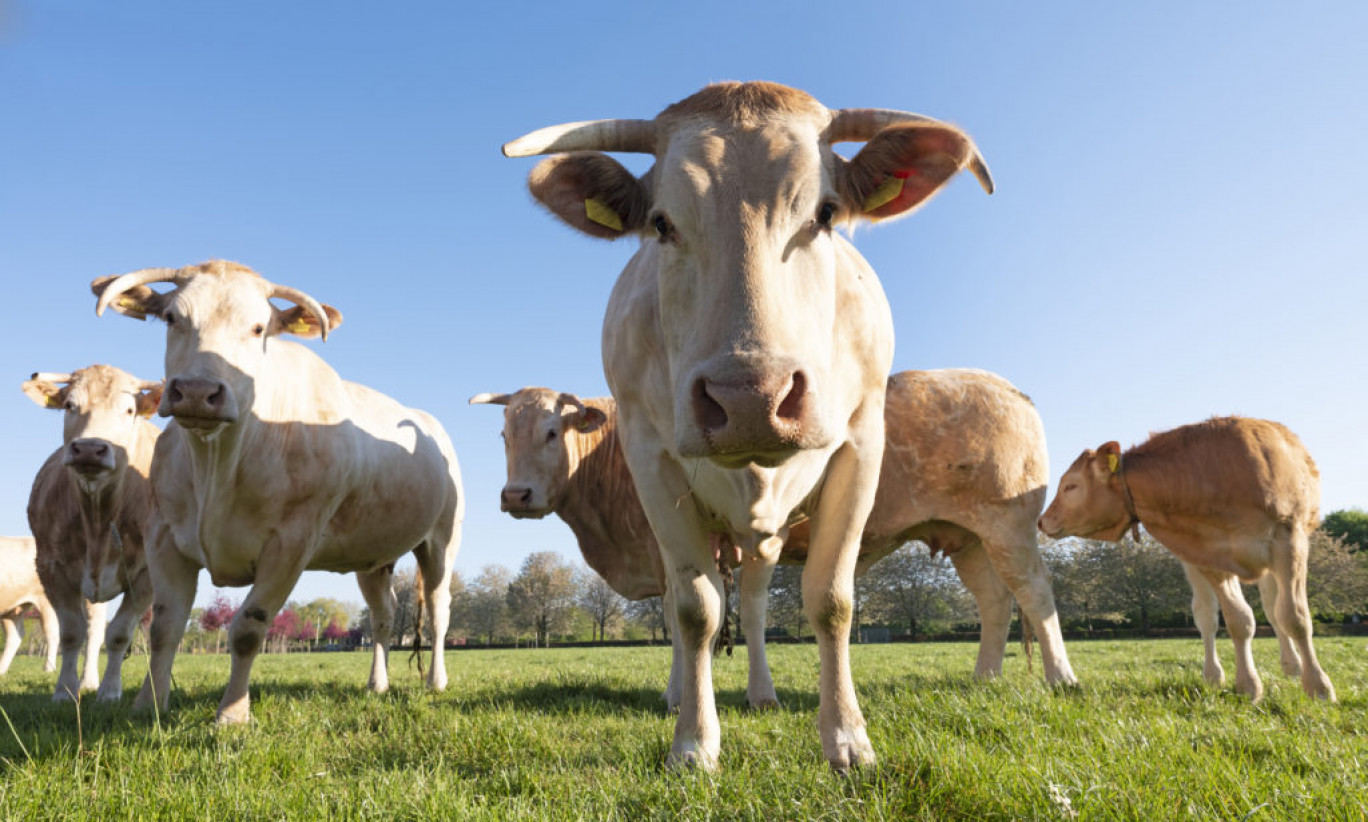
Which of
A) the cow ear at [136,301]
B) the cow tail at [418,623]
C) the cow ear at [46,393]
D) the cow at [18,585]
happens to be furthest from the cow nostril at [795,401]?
the cow at [18,585]

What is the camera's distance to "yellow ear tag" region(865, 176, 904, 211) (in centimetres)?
347

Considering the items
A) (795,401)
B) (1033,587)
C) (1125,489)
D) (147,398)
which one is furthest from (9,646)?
(1125,489)

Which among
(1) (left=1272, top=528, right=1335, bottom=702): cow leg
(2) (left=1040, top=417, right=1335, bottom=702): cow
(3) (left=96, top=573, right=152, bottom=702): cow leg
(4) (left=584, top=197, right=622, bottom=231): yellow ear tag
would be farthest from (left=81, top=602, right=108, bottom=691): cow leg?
(1) (left=1272, top=528, right=1335, bottom=702): cow leg

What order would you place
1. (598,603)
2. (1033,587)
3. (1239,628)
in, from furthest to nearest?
(598,603) → (1239,628) → (1033,587)

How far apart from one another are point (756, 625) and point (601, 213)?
3.79m

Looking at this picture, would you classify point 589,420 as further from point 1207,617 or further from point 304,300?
point 1207,617

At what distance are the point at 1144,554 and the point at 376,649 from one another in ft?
149

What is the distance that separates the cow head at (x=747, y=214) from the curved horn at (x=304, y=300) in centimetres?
271

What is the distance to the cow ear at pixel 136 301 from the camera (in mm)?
5375

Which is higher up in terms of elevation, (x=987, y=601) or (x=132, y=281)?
(x=132, y=281)

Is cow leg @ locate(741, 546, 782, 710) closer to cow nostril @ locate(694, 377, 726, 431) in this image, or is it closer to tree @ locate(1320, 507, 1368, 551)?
cow nostril @ locate(694, 377, 726, 431)

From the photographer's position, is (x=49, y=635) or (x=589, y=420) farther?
(x=49, y=635)

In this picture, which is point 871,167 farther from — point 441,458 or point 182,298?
point 441,458

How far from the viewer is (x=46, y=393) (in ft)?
26.1
